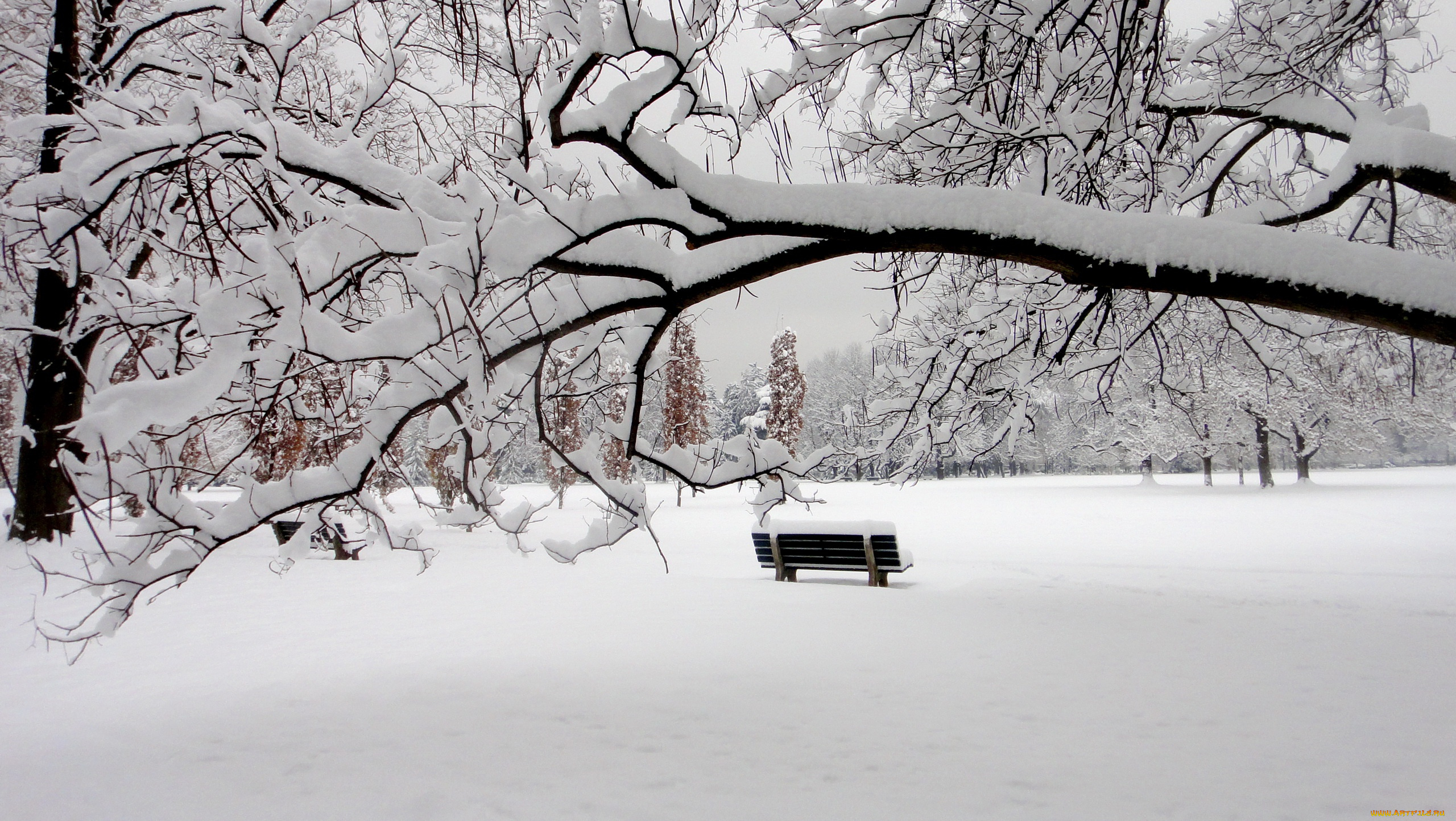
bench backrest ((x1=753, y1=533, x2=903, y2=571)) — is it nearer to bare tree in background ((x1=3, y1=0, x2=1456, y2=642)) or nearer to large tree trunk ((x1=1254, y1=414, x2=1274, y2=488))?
bare tree in background ((x1=3, y1=0, x2=1456, y2=642))

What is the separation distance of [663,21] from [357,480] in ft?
7.21

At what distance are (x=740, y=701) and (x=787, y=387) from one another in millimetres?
36849

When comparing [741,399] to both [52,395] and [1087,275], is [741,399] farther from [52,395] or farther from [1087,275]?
[1087,275]

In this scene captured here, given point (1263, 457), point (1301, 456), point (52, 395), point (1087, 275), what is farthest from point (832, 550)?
point (1301, 456)

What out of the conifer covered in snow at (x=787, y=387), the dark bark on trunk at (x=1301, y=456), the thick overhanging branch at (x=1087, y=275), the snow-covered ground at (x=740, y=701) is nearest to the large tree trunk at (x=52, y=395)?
the snow-covered ground at (x=740, y=701)

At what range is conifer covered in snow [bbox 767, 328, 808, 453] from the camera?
4019cm

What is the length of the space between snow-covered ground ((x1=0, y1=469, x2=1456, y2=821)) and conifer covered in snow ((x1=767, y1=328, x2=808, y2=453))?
31527mm

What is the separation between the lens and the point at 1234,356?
10.1 m

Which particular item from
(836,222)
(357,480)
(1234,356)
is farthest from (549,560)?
(1234,356)

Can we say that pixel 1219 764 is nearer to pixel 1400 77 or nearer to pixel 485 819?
pixel 485 819

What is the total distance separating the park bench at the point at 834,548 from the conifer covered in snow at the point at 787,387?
102 ft

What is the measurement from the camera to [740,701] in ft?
13.6

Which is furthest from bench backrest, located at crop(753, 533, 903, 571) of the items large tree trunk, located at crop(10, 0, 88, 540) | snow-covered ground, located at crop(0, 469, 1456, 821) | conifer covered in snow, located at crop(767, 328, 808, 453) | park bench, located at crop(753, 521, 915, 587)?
conifer covered in snow, located at crop(767, 328, 808, 453)

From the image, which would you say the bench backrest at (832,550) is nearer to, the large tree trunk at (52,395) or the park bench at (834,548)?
the park bench at (834,548)
